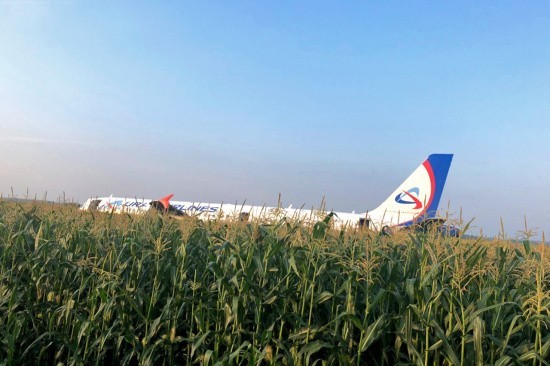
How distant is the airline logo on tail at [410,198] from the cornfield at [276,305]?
79.2 ft

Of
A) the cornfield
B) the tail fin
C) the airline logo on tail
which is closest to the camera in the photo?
the cornfield

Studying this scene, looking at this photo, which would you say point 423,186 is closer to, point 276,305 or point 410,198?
point 410,198

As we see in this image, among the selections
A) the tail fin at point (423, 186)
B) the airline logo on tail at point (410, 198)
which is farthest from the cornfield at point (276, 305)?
the airline logo on tail at point (410, 198)

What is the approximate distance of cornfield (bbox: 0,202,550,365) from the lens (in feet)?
13.9

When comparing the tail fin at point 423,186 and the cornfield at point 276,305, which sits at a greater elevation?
the tail fin at point 423,186

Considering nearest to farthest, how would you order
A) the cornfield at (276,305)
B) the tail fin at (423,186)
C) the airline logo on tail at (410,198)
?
the cornfield at (276,305)
the tail fin at (423,186)
the airline logo on tail at (410,198)

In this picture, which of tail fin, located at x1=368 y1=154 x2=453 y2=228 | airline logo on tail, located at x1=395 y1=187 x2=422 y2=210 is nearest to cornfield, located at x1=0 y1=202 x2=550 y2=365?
tail fin, located at x1=368 y1=154 x2=453 y2=228

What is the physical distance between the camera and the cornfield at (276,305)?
13.9ft

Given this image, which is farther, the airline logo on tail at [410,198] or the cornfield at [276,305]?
the airline logo on tail at [410,198]

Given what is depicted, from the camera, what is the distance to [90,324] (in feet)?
17.2

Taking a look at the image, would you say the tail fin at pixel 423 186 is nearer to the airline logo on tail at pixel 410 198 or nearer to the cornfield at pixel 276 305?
the airline logo on tail at pixel 410 198

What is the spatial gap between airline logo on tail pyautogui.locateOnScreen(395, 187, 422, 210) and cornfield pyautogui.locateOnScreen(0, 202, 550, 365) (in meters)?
24.1

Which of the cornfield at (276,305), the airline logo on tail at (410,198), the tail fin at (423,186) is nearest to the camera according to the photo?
the cornfield at (276,305)

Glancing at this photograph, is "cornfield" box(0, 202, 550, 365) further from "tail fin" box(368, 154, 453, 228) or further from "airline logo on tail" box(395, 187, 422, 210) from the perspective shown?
"airline logo on tail" box(395, 187, 422, 210)
